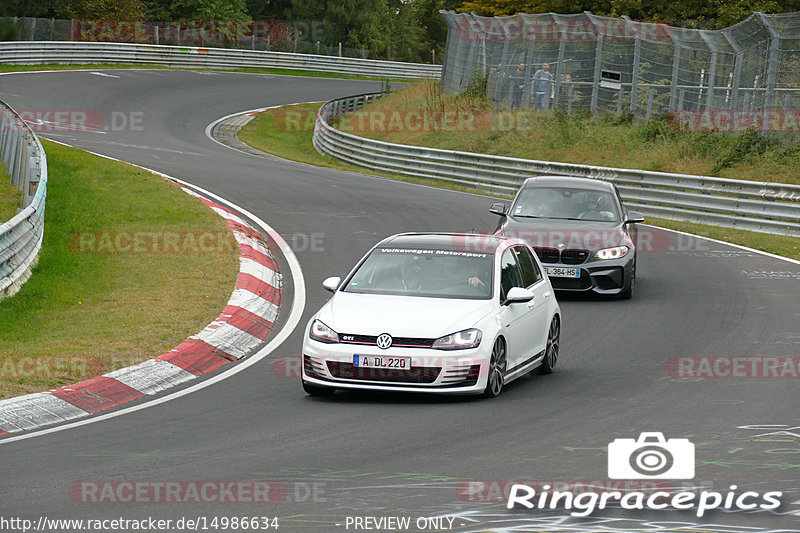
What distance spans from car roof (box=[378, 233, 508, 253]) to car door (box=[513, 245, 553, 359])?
33 centimetres

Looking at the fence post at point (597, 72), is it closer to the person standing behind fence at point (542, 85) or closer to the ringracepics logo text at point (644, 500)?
the person standing behind fence at point (542, 85)

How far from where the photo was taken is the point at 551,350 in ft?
39.9

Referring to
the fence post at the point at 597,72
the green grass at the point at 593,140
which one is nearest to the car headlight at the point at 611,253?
the green grass at the point at 593,140

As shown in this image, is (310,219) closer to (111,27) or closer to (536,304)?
(536,304)

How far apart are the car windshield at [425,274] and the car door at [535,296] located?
654mm

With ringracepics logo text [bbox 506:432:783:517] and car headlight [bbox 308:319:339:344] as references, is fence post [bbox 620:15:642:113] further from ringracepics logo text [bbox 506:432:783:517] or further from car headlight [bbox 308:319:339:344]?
ringracepics logo text [bbox 506:432:783:517]

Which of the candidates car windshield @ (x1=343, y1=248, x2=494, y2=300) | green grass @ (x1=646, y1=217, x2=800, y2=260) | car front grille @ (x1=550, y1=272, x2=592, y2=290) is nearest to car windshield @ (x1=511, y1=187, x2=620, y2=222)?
car front grille @ (x1=550, y1=272, x2=592, y2=290)

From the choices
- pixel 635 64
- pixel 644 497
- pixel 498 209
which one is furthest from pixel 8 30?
pixel 644 497

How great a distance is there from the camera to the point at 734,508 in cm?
693

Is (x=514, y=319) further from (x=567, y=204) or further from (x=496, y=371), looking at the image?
(x=567, y=204)

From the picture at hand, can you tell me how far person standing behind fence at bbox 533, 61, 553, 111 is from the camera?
36.4 meters

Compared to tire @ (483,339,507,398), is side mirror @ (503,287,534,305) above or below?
above

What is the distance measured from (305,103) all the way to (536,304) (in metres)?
43.1

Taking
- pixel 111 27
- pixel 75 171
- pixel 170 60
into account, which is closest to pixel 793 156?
A: pixel 75 171
